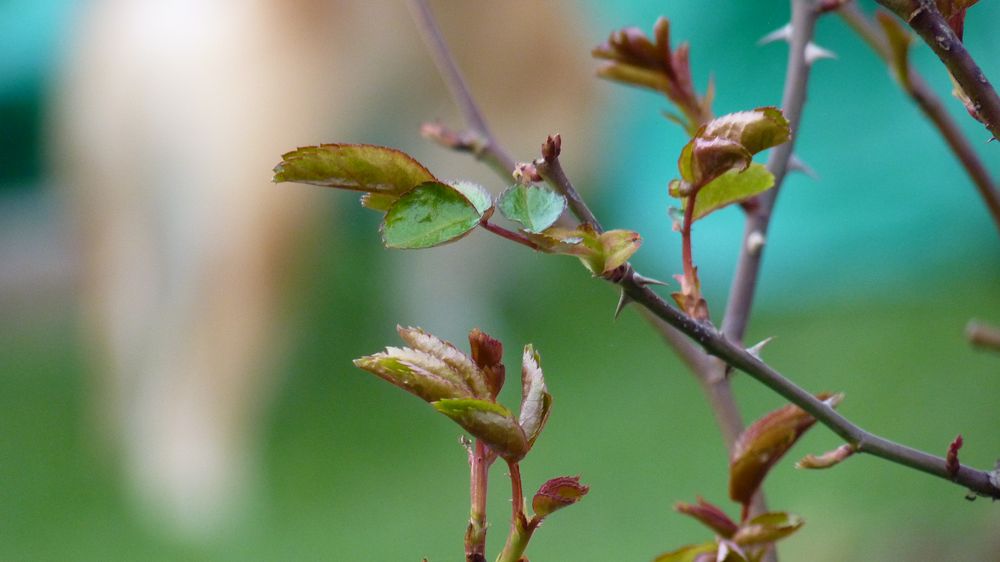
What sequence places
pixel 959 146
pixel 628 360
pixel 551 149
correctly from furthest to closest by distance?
pixel 628 360 → pixel 959 146 → pixel 551 149

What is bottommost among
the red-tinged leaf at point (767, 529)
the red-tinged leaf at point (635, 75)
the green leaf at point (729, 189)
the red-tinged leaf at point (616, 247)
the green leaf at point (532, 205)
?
the red-tinged leaf at point (767, 529)

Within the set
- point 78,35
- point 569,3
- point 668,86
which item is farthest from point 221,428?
point 668,86

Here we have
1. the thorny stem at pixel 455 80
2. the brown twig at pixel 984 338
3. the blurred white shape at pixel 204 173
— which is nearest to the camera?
the brown twig at pixel 984 338

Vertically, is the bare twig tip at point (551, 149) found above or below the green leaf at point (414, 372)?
above

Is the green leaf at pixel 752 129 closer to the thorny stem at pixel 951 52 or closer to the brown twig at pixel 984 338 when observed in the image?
the thorny stem at pixel 951 52

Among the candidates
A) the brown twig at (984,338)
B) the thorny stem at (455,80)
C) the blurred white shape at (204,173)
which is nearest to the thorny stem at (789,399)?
the brown twig at (984,338)

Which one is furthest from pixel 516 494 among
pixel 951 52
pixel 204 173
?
pixel 204 173

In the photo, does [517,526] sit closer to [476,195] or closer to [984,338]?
[476,195]
